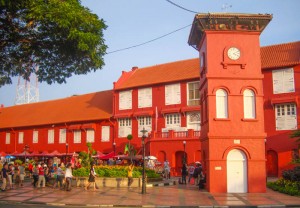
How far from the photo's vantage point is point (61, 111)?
50.4 m

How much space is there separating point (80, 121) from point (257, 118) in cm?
2812

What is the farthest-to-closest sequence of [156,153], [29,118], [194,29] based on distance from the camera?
[29,118] < [156,153] < [194,29]

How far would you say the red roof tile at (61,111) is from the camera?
46.1 meters

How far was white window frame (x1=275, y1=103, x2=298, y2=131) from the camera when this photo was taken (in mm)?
32219

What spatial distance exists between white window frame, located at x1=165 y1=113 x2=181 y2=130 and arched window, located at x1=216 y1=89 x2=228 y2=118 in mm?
16873

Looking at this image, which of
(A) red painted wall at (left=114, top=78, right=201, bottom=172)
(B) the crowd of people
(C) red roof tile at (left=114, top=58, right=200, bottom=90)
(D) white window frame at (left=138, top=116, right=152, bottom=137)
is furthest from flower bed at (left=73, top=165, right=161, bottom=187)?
(C) red roof tile at (left=114, top=58, right=200, bottom=90)

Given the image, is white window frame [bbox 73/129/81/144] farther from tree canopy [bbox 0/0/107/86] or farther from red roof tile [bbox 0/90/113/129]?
tree canopy [bbox 0/0/107/86]

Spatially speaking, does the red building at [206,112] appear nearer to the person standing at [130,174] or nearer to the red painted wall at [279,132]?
the red painted wall at [279,132]

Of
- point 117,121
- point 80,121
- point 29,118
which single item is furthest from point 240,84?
point 29,118

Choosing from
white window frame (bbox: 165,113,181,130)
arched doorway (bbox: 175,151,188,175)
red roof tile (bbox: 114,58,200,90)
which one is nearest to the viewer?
arched doorway (bbox: 175,151,188,175)

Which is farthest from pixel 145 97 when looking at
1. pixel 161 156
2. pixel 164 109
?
pixel 161 156

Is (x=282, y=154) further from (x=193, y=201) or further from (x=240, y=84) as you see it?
(x=193, y=201)

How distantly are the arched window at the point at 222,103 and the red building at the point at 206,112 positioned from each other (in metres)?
0.06

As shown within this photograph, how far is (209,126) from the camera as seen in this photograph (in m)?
21.4
